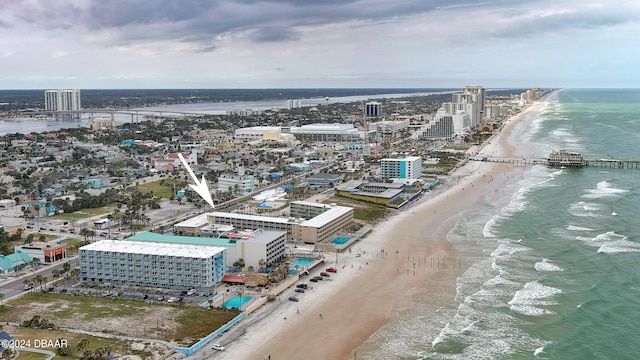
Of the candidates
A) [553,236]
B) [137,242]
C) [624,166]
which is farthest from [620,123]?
[137,242]

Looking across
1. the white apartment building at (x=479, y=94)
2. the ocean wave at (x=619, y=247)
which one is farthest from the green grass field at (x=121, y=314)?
the white apartment building at (x=479, y=94)

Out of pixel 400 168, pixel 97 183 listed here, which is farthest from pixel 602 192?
pixel 97 183

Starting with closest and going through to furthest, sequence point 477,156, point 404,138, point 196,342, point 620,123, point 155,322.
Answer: point 196,342
point 155,322
point 477,156
point 404,138
point 620,123

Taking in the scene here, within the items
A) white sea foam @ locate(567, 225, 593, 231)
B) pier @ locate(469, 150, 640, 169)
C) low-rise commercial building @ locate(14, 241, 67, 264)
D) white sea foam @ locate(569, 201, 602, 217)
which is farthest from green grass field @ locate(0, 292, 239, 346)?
pier @ locate(469, 150, 640, 169)

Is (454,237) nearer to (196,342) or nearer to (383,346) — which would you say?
(383,346)

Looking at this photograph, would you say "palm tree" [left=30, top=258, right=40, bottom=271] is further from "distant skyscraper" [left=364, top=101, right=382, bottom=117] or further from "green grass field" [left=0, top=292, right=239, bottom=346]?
"distant skyscraper" [left=364, top=101, right=382, bottom=117]

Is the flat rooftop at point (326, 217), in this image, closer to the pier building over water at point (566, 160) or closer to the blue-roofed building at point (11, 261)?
the blue-roofed building at point (11, 261)

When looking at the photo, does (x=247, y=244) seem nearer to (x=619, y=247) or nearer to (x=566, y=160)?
(x=619, y=247)
